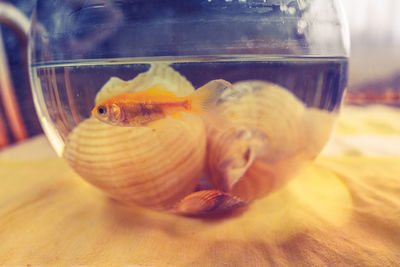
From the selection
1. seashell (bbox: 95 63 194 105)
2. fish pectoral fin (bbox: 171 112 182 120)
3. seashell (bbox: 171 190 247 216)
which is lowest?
seashell (bbox: 171 190 247 216)

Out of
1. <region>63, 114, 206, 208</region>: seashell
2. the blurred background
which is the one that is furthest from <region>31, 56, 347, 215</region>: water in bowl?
the blurred background

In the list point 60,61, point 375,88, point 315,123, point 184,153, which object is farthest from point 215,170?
point 375,88

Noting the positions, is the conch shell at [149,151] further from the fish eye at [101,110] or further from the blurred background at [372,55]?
the blurred background at [372,55]

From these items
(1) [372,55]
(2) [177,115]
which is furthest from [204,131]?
(1) [372,55]

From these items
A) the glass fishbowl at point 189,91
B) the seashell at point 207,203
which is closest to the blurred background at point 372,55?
the glass fishbowl at point 189,91

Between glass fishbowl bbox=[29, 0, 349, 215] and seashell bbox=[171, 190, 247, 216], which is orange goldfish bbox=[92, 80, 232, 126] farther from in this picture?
seashell bbox=[171, 190, 247, 216]

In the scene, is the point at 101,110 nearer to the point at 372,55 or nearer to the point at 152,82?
the point at 152,82

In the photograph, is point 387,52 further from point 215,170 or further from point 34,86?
point 34,86
